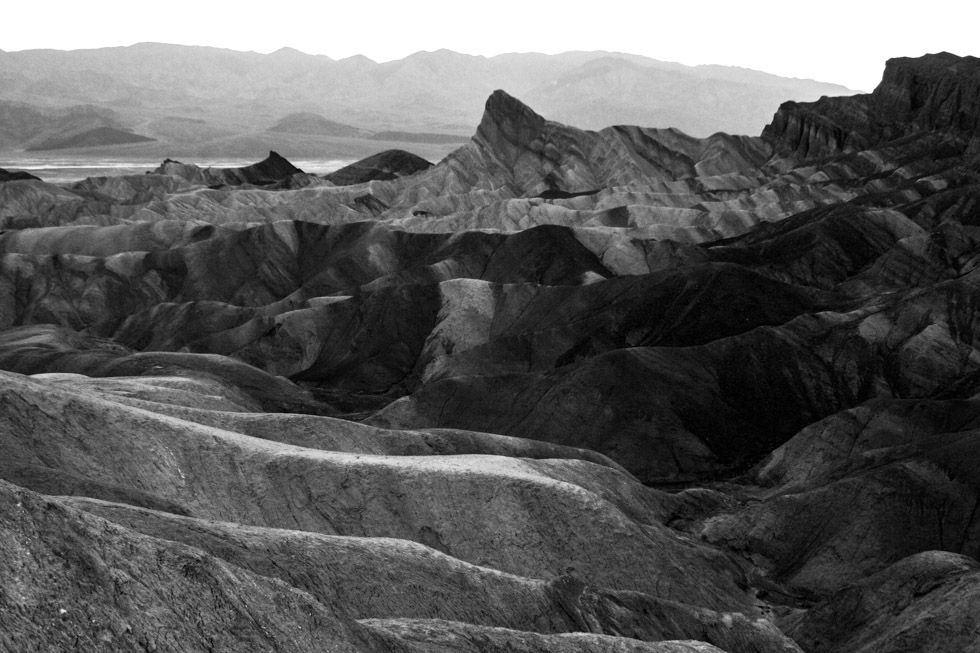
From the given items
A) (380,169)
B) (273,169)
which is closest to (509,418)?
(380,169)

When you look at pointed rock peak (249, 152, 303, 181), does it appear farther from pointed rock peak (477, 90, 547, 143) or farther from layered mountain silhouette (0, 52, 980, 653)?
layered mountain silhouette (0, 52, 980, 653)

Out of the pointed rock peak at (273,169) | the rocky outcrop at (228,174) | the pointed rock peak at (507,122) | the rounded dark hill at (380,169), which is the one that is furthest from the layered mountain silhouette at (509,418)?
the pointed rock peak at (273,169)

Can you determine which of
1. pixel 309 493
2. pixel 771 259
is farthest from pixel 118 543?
pixel 771 259

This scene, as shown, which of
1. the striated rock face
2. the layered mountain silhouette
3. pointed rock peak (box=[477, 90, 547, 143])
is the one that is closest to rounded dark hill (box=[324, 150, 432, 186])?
pointed rock peak (box=[477, 90, 547, 143])

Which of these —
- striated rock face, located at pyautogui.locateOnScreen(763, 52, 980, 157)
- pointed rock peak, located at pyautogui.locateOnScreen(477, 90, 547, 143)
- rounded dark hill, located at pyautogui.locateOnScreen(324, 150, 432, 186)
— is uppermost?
striated rock face, located at pyautogui.locateOnScreen(763, 52, 980, 157)

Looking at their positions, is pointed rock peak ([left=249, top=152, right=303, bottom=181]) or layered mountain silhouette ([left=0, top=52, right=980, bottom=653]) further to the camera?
pointed rock peak ([left=249, top=152, right=303, bottom=181])

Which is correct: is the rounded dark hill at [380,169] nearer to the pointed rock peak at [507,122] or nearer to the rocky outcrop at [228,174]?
the rocky outcrop at [228,174]

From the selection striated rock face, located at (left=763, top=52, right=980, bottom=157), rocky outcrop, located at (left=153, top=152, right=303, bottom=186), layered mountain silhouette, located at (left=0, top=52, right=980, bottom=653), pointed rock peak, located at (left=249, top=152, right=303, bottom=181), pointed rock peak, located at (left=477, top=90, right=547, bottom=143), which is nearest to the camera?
layered mountain silhouette, located at (left=0, top=52, right=980, bottom=653)
